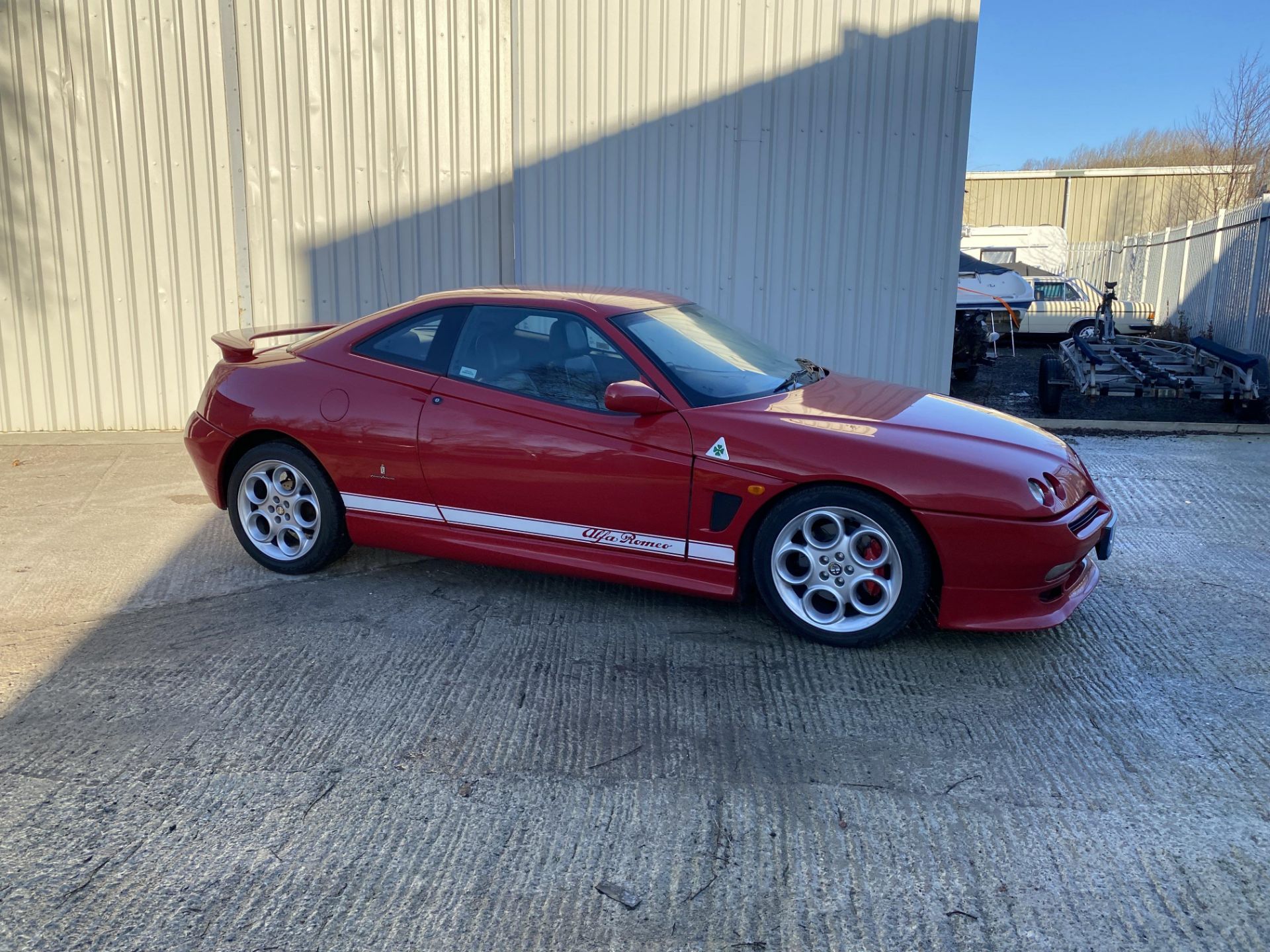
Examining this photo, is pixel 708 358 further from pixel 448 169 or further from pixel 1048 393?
pixel 1048 393

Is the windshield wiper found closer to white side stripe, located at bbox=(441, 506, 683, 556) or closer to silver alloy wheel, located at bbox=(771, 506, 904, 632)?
silver alloy wheel, located at bbox=(771, 506, 904, 632)

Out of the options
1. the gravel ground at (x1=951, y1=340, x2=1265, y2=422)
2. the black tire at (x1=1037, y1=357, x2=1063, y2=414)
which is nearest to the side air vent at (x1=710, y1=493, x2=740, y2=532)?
the gravel ground at (x1=951, y1=340, x2=1265, y2=422)

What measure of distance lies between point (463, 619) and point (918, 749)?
2073 mm

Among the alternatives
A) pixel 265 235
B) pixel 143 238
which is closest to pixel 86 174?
pixel 143 238

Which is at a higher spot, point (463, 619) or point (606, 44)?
point (606, 44)

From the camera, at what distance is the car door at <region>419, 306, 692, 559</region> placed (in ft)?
13.6

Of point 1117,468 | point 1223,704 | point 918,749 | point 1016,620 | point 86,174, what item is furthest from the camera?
point 86,174

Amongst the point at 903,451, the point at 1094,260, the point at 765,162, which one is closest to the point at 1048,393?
the point at 765,162

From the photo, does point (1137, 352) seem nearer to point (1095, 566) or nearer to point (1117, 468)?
point (1117, 468)

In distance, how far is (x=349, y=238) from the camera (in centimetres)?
867

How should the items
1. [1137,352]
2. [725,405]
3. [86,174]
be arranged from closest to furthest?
1. [725,405]
2. [86,174]
3. [1137,352]

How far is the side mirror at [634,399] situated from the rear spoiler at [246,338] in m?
1.82

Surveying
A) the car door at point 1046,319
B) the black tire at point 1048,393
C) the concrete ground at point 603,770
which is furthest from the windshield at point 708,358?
the car door at point 1046,319

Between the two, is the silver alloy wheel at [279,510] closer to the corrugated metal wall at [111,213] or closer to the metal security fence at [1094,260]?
the corrugated metal wall at [111,213]
